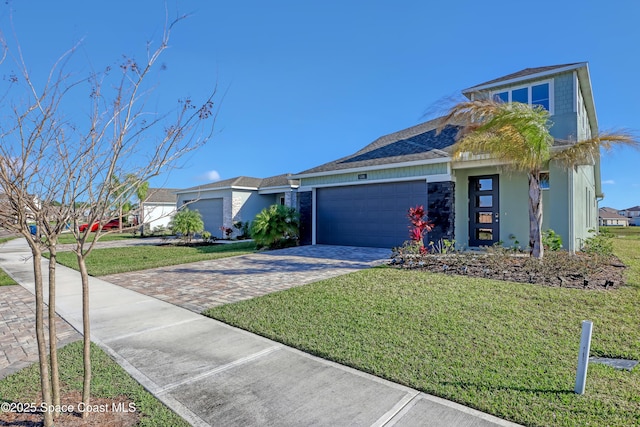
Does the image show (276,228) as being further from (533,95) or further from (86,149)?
(86,149)

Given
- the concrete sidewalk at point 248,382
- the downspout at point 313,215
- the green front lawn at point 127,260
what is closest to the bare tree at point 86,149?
the concrete sidewalk at point 248,382

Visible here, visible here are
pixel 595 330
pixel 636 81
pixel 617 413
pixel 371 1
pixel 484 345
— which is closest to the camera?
pixel 617 413

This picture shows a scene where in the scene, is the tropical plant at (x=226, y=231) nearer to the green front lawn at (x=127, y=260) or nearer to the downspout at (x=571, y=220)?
the green front lawn at (x=127, y=260)

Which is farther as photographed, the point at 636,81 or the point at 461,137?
the point at 636,81

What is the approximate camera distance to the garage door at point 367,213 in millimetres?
12578

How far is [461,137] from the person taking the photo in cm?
1035

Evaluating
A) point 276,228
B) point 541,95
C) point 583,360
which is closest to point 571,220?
point 541,95

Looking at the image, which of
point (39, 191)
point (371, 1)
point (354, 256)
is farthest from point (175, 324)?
point (371, 1)

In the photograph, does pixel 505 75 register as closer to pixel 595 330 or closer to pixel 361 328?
pixel 595 330

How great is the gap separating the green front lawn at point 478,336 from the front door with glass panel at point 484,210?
532 centimetres

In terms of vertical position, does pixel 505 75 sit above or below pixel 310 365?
above

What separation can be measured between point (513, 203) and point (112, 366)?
41.3ft

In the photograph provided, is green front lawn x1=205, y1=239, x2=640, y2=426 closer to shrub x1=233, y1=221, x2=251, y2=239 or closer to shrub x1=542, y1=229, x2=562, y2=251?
shrub x1=542, y1=229, x2=562, y2=251

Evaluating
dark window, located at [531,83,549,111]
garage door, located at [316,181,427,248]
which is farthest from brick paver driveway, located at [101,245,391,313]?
dark window, located at [531,83,549,111]
